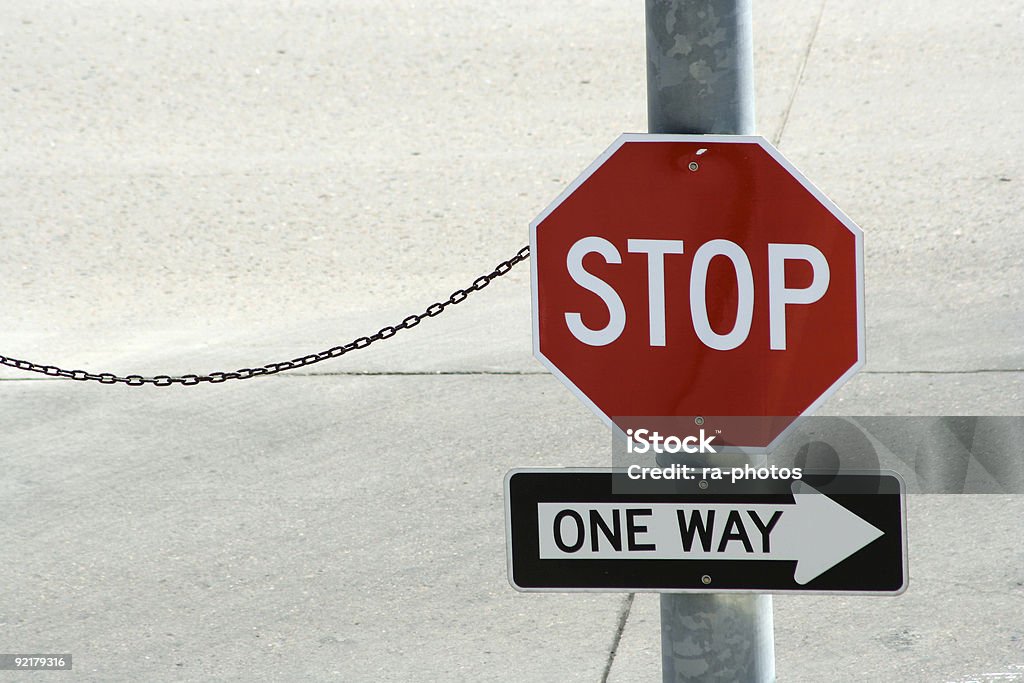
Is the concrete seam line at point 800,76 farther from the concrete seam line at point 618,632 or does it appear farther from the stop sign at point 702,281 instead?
the stop sign at point 702,281

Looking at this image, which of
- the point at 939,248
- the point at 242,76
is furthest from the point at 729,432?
the point at 242,76

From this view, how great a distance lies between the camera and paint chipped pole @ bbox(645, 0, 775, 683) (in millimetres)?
2479

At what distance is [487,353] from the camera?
6.93 m

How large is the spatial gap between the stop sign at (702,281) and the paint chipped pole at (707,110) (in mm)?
65

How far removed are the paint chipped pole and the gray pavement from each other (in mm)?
2008

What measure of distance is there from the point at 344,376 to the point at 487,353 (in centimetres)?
70

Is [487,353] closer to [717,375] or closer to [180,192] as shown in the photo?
[180,192]

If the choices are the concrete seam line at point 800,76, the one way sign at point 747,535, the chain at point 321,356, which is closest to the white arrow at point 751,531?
the one way sign at point 747,535

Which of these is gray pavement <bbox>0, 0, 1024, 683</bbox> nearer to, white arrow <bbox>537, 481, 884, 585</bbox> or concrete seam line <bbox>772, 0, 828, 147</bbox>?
concrete seam line <bbox>772, 0, 828, 147</bbox>

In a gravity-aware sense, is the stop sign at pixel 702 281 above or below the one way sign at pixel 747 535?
above

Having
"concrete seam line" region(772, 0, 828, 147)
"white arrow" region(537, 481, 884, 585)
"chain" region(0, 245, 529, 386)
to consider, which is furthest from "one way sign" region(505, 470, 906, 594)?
"concrete seam line" region(772, 0, 828, 147)

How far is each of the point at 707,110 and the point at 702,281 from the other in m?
0.30

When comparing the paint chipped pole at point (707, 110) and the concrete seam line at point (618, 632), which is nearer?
the paint chipped pole at point (707, 110)

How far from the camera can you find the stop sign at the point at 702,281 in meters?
2.52
